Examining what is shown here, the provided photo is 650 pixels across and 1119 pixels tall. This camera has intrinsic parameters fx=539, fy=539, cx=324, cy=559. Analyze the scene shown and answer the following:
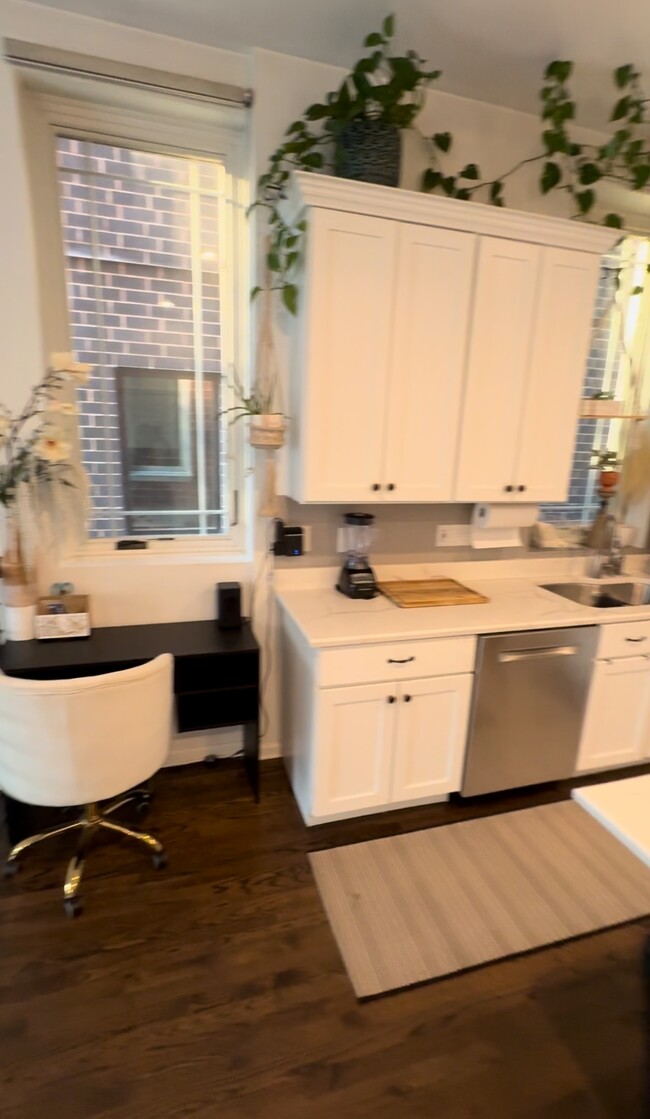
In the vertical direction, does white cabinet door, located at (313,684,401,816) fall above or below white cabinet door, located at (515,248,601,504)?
below

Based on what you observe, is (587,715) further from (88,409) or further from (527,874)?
(88,409)

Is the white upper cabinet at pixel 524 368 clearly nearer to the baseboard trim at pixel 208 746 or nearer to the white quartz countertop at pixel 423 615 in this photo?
the white quartz countertop at pixel 423 615

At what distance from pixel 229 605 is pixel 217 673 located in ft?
0.95

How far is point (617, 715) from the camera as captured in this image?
8.34 ft

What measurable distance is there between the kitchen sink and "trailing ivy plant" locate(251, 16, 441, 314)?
77.1 inches

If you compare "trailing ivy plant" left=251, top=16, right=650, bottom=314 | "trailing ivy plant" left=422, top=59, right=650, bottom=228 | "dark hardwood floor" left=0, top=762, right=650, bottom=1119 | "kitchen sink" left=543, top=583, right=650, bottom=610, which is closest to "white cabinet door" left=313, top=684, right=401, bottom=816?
"dark hardwood floor" left=0, top=762, right=650, bottom=1119

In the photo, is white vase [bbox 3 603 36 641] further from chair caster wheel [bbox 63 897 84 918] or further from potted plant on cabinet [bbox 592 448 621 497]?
potted plant on cabinet [bbox 592 448 621 497]

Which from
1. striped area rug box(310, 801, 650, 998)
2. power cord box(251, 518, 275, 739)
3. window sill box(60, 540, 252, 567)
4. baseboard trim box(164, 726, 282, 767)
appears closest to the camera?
striped area rug box(310, 801, 650, 998)

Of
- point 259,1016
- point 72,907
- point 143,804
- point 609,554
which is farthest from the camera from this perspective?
point 609,554

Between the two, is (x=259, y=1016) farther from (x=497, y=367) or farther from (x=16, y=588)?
(x=497, y=367)

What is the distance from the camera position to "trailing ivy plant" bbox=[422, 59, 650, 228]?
2.08 m

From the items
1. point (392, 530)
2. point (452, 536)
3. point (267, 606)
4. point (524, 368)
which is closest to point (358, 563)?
point (392, 530)

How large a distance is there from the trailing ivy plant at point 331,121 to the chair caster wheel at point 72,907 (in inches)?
87.6

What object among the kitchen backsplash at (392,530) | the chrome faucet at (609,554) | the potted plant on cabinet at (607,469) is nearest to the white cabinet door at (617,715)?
the chrome faucet at (609,554)
